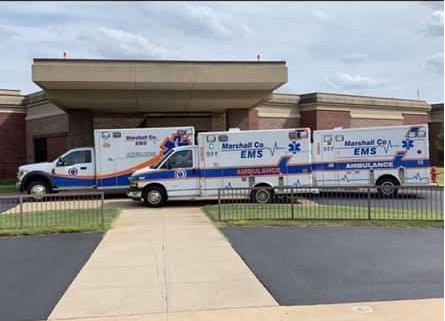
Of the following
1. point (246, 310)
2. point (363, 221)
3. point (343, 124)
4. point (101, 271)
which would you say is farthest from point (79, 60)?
point (343, 124)

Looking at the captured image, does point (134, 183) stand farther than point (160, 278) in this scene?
Yes

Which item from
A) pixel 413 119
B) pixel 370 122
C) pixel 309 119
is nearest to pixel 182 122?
pixel 309 119

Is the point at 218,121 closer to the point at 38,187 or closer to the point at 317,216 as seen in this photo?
the point at 38,187

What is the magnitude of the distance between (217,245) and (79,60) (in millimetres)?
14604

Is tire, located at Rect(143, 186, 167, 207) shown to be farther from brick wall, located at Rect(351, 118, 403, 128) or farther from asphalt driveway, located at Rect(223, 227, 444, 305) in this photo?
brick wall, located at Rect(351, 118, 403, 128)

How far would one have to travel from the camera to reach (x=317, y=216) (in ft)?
45.7

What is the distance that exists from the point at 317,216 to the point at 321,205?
159 centimetres

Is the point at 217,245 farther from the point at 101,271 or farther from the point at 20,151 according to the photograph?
the point at 20,151

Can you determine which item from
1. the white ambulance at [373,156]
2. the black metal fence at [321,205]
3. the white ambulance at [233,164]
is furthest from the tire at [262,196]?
the white ambulance at [373,156]

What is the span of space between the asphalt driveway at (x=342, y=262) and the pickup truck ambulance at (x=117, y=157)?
9.91 metres

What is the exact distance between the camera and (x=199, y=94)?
2522 centimetres

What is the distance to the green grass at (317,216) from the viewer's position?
12.8 meters

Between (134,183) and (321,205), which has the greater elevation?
(134,183)

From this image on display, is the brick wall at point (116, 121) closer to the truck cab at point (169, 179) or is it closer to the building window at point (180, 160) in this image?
the truck cab at point (169, 179)
